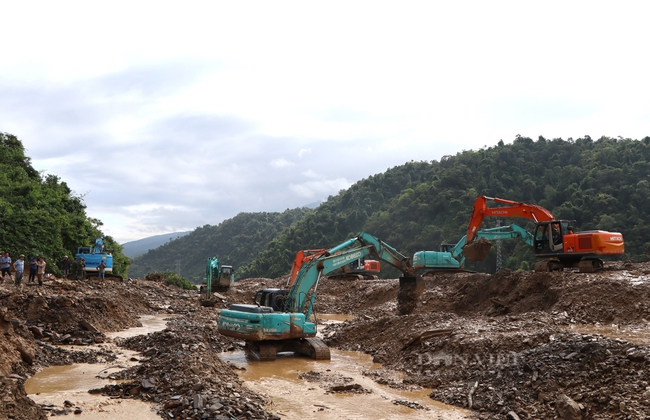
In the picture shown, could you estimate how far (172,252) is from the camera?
12475cm

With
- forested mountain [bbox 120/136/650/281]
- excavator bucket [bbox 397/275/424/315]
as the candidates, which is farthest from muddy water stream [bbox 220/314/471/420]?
forested mountain [bbox 120/136/650/281]

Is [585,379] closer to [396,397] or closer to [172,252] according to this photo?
[396,397]

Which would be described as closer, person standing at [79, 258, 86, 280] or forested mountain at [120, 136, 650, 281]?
person standing at [79, 258, 86, 280]

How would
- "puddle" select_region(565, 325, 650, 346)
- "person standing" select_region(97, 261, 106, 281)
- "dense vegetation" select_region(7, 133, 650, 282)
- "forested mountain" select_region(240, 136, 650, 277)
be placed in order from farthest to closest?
1. "forested mountain" select_region(240, 136, 650, 277)
2. "dense vegetation" select_region(7, 133, 650, 282)
3. "person standing" select_region(97, 261, 106, 281)
4. "puddle" select_region(565, 325, 650, 346)

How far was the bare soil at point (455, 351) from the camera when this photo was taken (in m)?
8.20

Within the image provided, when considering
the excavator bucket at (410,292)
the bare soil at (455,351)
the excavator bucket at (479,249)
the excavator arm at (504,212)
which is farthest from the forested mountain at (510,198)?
the excavator bucket at (410,292)

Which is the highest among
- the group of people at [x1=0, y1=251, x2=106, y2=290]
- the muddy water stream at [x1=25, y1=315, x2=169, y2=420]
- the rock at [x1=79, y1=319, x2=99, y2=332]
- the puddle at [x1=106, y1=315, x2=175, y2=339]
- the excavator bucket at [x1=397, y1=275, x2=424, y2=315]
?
the group of people at [x1=0, y1=251, x2=106, y2=290]

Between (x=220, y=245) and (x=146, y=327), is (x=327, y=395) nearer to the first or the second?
(x=146, y=327)

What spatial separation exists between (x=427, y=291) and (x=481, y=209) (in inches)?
218

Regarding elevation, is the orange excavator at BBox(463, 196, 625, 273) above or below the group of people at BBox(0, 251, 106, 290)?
above

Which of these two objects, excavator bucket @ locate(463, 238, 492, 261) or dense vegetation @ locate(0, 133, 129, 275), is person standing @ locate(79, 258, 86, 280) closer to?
dense vegetation @ locate(0, 133, 129, 275)

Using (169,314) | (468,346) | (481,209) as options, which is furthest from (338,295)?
(468,346)

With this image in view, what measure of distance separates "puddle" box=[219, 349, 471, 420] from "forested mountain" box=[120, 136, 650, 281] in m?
28.9

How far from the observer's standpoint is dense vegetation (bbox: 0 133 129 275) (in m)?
29.6
